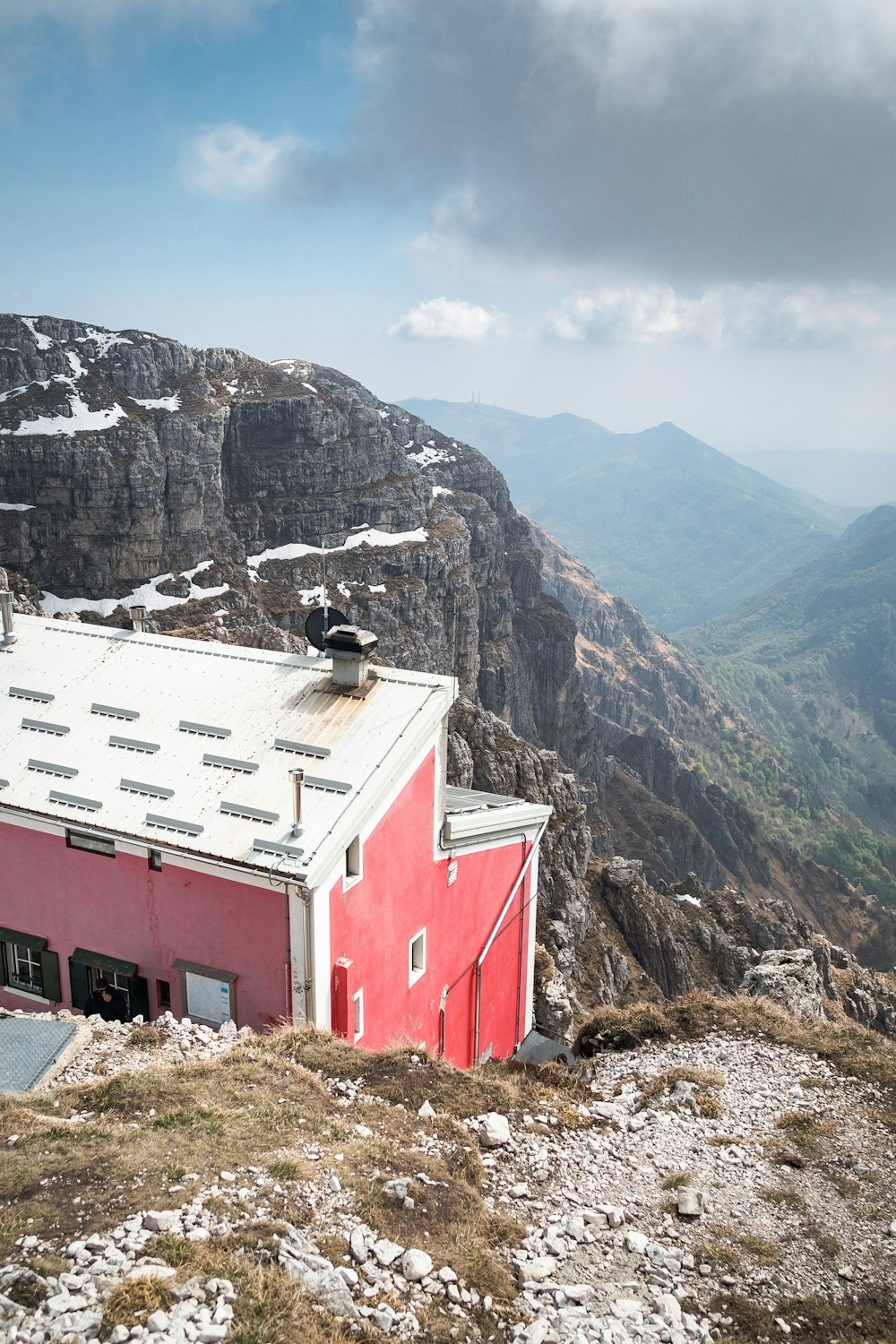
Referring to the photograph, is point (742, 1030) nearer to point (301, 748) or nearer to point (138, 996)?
point (301, 748)

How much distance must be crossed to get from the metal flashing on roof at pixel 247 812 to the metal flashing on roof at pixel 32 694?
6.37 metres

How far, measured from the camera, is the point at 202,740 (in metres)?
19.3

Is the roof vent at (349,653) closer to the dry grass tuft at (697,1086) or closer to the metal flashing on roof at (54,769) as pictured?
the metal flashing on roof at (54,769)

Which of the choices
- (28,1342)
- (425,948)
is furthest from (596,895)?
(28,1342)

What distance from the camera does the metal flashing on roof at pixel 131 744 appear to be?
63.2ft

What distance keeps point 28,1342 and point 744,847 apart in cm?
14225

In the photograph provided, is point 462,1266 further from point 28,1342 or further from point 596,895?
point 596,895

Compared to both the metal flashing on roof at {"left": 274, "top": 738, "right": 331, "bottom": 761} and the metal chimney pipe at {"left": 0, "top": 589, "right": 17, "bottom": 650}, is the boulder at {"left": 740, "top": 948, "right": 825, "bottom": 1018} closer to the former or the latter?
the metal flashing on roof at {"left": 274, "top": 738, "right": 331, "bottom": 761}

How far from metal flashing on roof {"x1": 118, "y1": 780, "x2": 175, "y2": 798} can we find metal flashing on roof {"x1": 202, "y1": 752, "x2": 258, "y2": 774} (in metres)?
1.03

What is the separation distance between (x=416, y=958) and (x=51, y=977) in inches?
318

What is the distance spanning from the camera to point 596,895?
2606 inches

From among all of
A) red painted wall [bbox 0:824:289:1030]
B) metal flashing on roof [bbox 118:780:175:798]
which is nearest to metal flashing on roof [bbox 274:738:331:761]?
metal flashing on roof [bbox 118:780:175:798]

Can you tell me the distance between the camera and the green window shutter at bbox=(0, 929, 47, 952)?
1870 cm

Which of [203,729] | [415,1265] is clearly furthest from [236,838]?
[415,1265]
